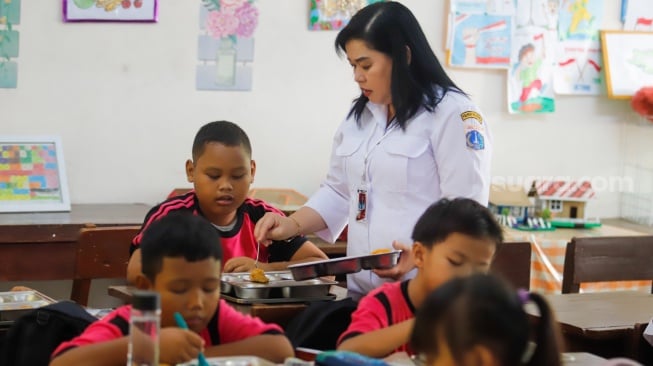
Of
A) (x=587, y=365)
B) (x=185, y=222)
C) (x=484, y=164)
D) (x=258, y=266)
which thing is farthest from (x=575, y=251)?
(x=185, y=222)

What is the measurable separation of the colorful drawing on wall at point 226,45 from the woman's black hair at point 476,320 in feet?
10.6

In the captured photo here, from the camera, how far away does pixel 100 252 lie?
3.24m

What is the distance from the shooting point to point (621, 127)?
5.43m

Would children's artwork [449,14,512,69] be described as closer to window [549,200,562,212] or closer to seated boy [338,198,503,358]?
window [549,200,562,212]

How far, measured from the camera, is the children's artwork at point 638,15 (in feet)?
17.6

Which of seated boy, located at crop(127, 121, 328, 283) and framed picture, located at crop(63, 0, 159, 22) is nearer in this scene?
seated boy, located at crop(127, 121, 328, 283)

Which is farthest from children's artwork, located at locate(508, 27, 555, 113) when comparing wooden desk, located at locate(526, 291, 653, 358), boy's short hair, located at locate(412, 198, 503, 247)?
boy's short hair, located at locate(412, 198, 503, 247)

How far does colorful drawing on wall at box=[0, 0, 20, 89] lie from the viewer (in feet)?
14.1

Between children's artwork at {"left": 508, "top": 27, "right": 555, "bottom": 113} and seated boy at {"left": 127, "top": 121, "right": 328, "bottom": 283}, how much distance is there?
7.98 ft

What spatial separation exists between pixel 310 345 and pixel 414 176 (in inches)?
23.0

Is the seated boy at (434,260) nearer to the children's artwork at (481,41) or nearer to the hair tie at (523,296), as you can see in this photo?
the hair tie at (523,296)

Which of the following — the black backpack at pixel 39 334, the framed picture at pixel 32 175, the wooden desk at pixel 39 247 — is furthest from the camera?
the framed picture at pixel 32 175

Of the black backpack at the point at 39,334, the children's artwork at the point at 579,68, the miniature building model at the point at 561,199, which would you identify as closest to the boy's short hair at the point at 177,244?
the black backpack at the point at 39,334

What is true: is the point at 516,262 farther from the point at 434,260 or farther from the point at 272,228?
the point at 434,260
